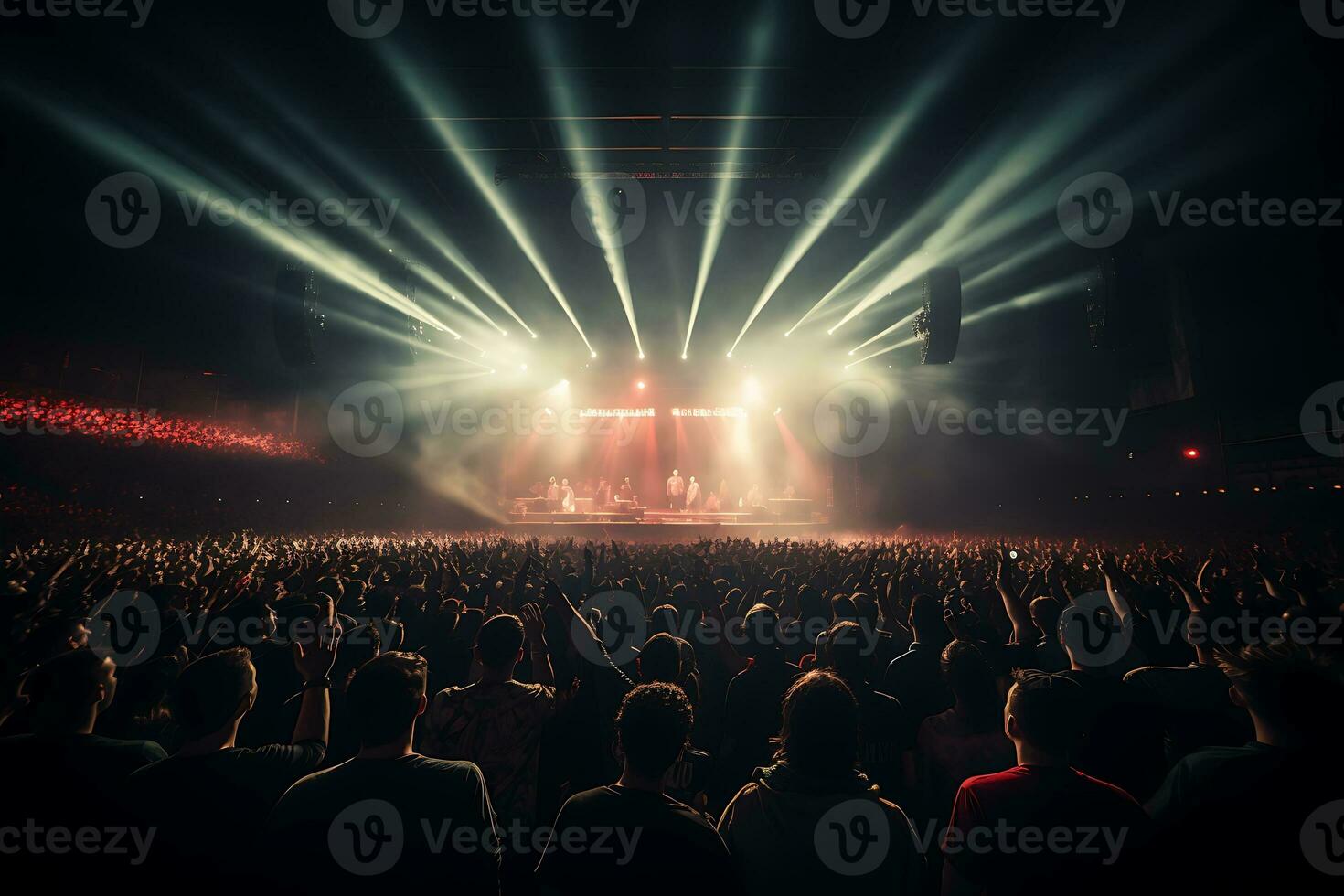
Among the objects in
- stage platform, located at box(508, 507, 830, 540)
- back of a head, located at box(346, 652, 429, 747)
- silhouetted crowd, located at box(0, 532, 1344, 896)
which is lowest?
silhouetted crowd, located at box(0, 532, 1344, 896)

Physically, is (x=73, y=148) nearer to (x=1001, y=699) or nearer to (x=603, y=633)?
(x=603, y=633)

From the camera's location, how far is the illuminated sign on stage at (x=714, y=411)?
79.8 feet

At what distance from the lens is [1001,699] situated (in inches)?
107

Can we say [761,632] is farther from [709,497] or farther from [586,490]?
[586,490]

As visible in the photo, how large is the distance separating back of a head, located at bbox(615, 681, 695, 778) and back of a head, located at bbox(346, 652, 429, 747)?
0.64 metres

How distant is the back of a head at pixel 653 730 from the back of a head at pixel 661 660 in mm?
834

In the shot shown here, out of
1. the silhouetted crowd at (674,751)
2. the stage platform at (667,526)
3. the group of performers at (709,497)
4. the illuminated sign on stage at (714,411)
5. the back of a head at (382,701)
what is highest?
the illuminated sign on stage at (714,411)

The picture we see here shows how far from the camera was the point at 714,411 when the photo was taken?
2444cm

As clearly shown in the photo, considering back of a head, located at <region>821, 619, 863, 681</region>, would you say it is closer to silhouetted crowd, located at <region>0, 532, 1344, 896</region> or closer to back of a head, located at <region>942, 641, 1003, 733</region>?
silhouetted crowd, located at <region>0, 532, 1344, 896</region>

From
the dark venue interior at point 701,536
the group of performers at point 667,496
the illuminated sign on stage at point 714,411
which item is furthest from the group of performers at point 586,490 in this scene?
the dark venue interior at point 701,536

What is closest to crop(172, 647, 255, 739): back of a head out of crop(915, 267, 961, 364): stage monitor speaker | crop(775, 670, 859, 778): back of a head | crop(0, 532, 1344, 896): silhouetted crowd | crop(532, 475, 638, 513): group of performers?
crop(0, 532, 1344, 896): silhouetted crowd

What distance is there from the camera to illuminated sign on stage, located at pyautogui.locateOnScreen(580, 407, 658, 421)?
24.8 meters

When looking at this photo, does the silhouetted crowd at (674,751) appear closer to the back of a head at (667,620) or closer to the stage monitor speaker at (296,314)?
the back of a head at (667,620)

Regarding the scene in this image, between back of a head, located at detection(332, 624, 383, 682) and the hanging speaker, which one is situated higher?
the hanging speaker
